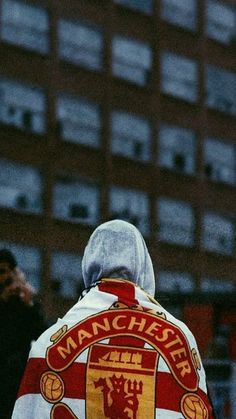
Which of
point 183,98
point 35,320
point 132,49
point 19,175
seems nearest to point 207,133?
point 183,98

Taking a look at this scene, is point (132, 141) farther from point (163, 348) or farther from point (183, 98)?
point (163, 348)

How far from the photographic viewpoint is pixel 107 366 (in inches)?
194

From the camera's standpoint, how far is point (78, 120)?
4609 cm

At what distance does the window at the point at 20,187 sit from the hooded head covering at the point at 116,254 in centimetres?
3809

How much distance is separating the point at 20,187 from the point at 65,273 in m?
3.59

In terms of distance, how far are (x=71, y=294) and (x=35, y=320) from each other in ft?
123

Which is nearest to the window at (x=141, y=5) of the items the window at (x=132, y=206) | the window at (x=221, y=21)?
the window at (x=221, y=21)

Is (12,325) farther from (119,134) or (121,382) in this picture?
(119,134)

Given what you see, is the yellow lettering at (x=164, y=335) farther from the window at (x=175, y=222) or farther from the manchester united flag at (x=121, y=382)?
the window at (x=175, y=222)

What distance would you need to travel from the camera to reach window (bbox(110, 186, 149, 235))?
154 feet

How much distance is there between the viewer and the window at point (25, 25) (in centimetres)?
4422

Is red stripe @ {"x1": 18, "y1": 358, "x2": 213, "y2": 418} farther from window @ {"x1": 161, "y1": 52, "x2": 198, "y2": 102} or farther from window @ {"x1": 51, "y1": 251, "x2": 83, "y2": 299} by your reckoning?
window @ {"x1": 161, "y1": 52, "x2": 198, "y2": 102}

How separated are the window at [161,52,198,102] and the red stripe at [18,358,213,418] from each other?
45051 mm

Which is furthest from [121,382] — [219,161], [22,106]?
[219,161]
